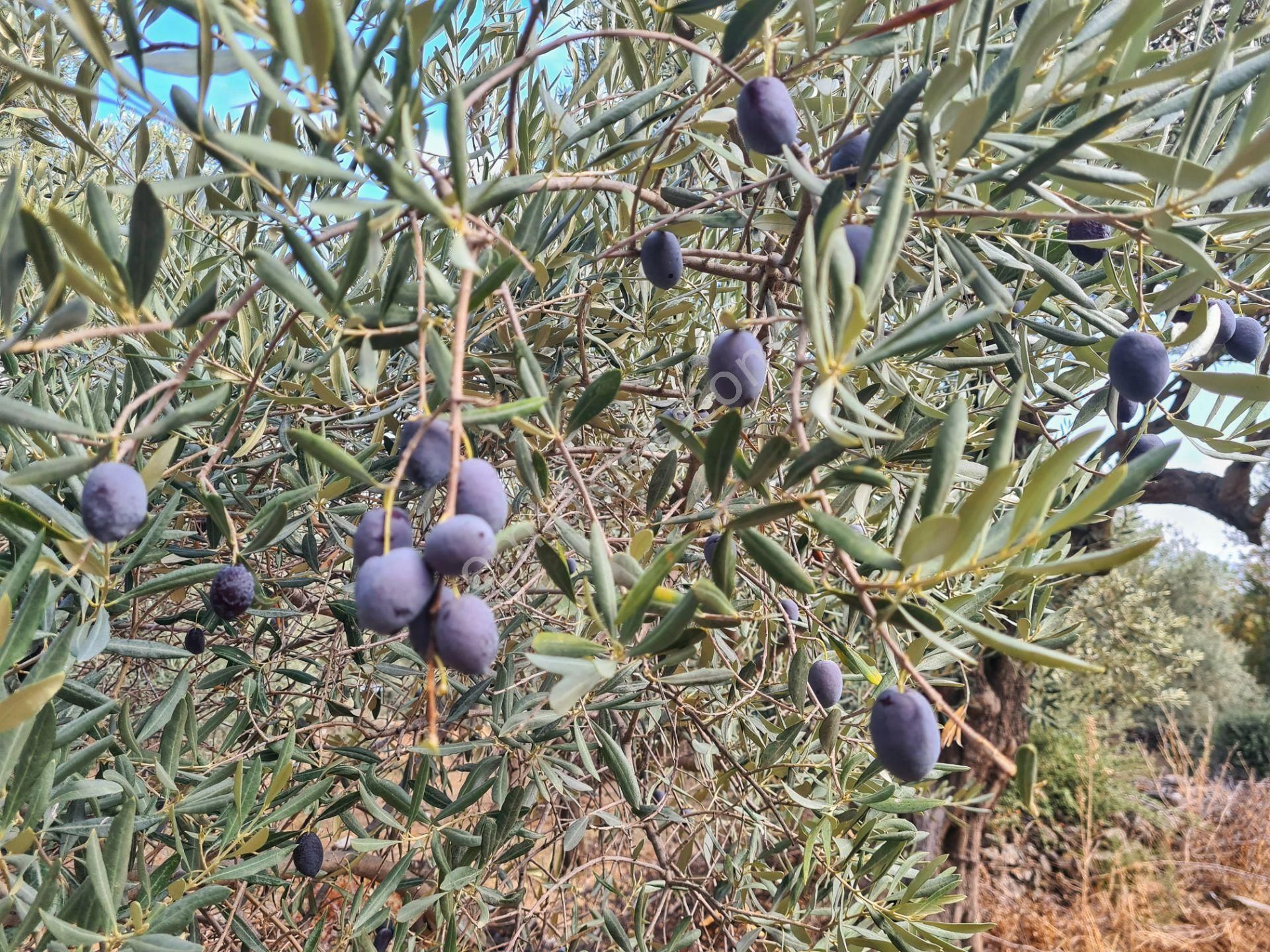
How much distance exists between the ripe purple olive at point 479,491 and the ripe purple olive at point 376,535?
0.06m

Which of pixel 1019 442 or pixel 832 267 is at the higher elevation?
pixel 832 267

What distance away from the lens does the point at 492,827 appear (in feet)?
4.62

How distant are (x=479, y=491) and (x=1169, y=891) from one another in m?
7.16

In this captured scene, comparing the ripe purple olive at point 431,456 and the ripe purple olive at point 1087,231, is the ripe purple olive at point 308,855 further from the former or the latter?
the ripe purple olive at point 1087,231

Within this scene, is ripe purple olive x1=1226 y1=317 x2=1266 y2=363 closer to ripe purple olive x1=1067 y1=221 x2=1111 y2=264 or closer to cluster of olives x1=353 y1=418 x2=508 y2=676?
ripe purple olive x1=1067 y1=221 x2=1111 y2=264

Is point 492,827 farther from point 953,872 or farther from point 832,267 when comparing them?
point 832,267

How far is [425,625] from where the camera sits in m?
0.59

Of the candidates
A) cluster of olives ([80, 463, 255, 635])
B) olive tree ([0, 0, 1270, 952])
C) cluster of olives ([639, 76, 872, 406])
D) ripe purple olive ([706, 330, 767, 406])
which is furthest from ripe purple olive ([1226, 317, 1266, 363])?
cluster of olives ([80, 463, 255, 635])

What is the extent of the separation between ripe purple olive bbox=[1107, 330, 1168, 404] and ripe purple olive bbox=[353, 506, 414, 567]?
866 millimetres

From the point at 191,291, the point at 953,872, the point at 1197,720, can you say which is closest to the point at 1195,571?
the point at 1197,720

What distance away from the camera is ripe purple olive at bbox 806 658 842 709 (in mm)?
1315

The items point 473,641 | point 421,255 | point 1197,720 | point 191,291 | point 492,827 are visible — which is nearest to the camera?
point 473,641

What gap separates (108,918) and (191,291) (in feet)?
4.16

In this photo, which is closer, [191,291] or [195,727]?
[195,727]
